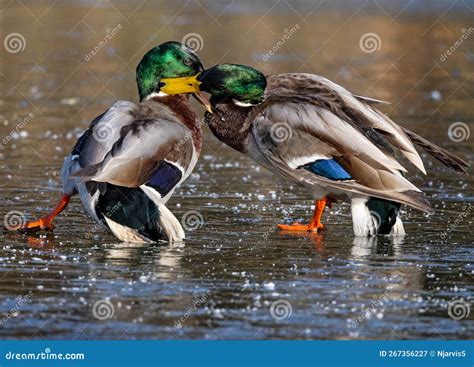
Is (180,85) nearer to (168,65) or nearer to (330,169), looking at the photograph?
(168,65)

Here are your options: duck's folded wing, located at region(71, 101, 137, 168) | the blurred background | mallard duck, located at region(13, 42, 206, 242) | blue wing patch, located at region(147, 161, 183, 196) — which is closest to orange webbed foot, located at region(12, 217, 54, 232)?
mallard duck, located at region(13, 42, 206, 242)

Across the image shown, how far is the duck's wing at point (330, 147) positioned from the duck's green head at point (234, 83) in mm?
137

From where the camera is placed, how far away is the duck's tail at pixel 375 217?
8.55 meters

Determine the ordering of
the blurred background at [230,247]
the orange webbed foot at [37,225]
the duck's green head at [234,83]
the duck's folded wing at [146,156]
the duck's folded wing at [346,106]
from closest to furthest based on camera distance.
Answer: the blurred background at [230,247], the duck's folded wing at [146,156], the orange webbed foot at [37,225], the duck's folded wing at [346,106], the duck's green head at [234,83]

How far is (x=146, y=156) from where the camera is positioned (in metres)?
7.99

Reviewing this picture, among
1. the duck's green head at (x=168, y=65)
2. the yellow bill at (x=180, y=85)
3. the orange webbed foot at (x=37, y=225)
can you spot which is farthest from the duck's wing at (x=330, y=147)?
the orange webbed foot at (x=37, y=225)

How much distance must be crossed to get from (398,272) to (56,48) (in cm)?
1381

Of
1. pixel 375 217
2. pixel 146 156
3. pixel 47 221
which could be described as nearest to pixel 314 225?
pixel 375 217

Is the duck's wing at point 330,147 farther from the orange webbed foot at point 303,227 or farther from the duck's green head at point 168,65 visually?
the duck's green head at point 168,65

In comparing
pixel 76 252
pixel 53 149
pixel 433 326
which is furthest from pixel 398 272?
pixel 53 149

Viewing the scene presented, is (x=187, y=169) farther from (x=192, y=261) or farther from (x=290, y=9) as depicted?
(x=290, y=9)

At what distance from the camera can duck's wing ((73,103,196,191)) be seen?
7.75m

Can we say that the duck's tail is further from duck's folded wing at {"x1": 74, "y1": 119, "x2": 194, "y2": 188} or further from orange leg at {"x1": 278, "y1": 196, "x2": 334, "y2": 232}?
duck's folded wing at {"x1": 74, "y1": 119, "x2": 194, "y2": 188}

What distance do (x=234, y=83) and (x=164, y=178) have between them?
118 cm
